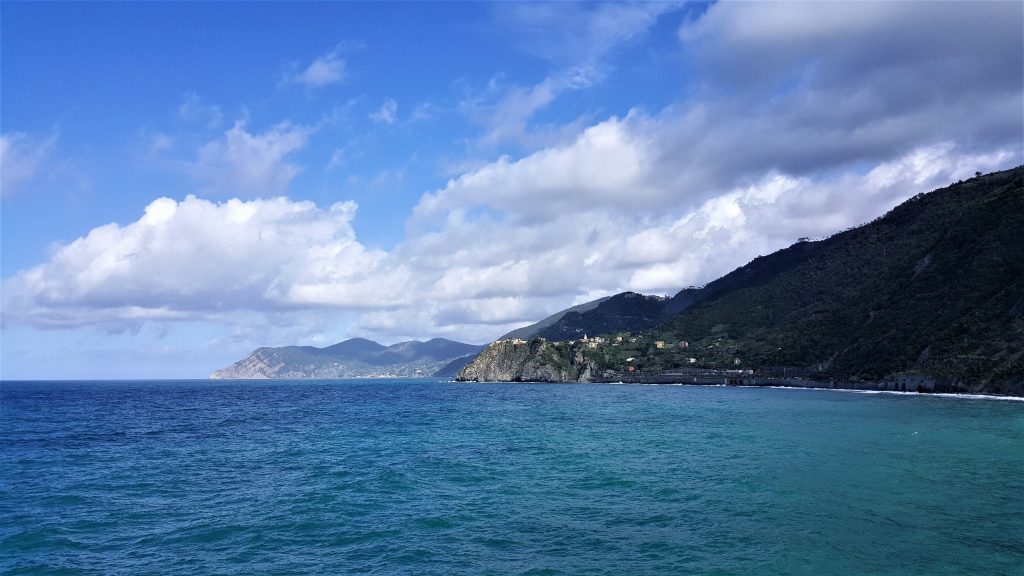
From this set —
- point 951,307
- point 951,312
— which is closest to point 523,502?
point 951,312

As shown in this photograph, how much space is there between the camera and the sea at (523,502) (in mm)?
23594

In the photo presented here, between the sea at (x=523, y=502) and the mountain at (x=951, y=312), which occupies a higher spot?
the mountain at (x=951, y=312)

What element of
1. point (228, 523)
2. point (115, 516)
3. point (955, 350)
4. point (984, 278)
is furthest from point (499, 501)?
point (984, 278)

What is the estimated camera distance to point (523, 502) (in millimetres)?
32969

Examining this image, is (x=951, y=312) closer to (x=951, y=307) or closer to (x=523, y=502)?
(x=951, y=307)

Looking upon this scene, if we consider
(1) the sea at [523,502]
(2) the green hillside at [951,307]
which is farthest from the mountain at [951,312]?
(1) the sea at [523,502]

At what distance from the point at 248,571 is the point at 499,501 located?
13952mm

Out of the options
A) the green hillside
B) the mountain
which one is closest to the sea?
the mountain

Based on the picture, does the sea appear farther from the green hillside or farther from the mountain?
the green hillside

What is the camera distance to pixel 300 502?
1332 inches

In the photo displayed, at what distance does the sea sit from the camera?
2359cm

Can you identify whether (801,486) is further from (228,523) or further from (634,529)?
(228,523)

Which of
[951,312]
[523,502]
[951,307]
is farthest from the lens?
[951,307]

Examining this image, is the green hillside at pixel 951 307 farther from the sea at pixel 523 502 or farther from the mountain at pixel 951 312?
the sea at pixel 523 502
